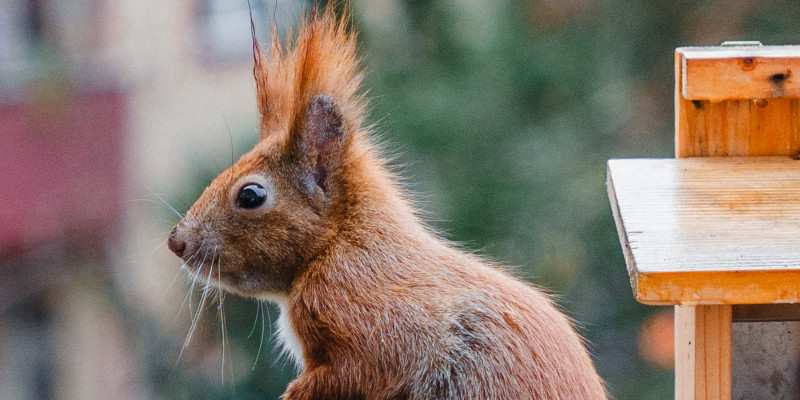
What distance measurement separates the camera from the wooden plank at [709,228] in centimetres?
64

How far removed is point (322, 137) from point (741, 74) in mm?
431

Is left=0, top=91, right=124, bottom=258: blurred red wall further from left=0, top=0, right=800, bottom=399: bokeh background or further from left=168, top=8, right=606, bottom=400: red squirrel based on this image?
left=168, top=8, right=606, bottom=400: red squirrel

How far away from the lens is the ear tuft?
88 centimetres

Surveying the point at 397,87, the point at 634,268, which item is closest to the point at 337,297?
the point at 634,268

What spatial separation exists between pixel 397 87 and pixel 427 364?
29.8 inches

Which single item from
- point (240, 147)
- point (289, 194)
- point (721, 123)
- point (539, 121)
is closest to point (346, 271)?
point (289, 194)

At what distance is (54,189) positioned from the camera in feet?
4.86

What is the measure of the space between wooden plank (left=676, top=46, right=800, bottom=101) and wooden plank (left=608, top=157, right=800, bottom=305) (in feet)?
0.24

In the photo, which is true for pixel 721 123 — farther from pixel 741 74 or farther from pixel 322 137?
pixel 322 137

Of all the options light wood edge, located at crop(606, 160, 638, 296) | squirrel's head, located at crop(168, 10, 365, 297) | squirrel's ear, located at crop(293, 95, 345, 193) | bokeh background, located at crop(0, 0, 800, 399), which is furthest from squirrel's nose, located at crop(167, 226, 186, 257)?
bokeh background, located at crop(0, 0, 800, 399)

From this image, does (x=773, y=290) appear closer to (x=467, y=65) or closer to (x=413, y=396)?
(x=413, y=396)

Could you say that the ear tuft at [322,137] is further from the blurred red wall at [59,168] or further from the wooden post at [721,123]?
the blurred red wall at [59,168]

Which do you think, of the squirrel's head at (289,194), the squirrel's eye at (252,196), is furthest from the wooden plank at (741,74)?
the squirrel's eye at (252,196)

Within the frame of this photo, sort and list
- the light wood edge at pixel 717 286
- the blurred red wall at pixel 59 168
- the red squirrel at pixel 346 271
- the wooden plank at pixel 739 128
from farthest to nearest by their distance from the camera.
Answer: the blurred red wall at pixel 59 168
the wooden plank at pixel 739 128
the red squirrel at pixel 346 271
the light wood edge at pixel 717 286
